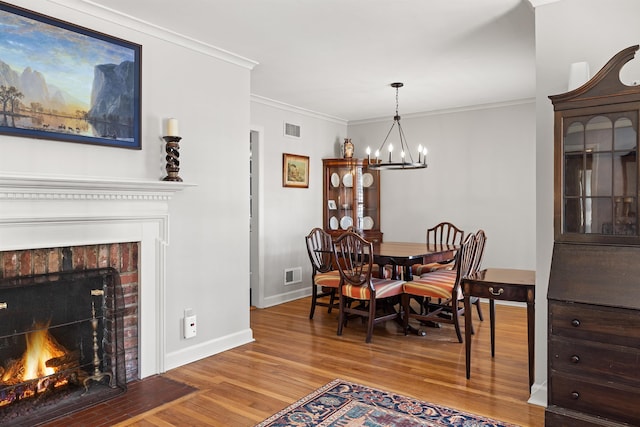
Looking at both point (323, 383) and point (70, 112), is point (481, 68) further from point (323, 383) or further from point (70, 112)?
point (70, 112)

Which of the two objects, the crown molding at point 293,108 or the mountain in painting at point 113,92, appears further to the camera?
the crown molding at point 293,108

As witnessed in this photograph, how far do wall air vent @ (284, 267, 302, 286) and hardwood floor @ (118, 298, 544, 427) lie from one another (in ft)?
3.81

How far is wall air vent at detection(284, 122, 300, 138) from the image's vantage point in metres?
5.87

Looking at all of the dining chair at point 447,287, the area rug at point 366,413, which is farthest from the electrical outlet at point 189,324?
the dining chair at point 447,287

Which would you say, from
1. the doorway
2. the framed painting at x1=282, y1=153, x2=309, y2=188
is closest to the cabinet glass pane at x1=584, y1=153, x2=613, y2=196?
the doorway

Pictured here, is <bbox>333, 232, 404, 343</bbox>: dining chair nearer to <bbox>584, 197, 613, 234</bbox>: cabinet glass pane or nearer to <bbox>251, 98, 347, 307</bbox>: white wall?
<bbox>251, 98, 347, 307</bbox>: white wall

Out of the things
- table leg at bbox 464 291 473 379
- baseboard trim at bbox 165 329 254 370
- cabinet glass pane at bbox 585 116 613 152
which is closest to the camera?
cabinet glass pane at bbox 585 116 613 152

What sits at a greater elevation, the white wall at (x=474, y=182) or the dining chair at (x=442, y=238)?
the white wall at (x=474, y=182)

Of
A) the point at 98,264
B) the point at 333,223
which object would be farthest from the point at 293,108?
the point at 98,264

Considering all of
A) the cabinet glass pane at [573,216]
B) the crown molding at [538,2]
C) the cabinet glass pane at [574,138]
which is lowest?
the cabinet glass pane at [573,216]

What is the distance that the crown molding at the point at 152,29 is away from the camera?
2865 mm

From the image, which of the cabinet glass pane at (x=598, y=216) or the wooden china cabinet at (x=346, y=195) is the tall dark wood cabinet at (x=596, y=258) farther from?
the wooden china cabinet at (x=346, y=195)

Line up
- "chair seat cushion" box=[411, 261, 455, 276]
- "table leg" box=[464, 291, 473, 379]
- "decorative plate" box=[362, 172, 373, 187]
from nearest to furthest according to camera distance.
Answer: "table leg" box=[464, 291, 473, 379] < "chair seat cushion" box=[411, 261, 455, 276] < "decorative plate" box=[362, 172, 373, 187]

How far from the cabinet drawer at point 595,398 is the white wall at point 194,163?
253 cm
